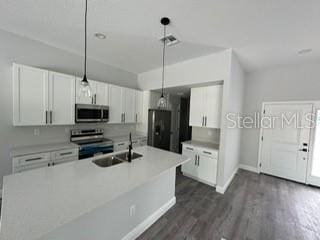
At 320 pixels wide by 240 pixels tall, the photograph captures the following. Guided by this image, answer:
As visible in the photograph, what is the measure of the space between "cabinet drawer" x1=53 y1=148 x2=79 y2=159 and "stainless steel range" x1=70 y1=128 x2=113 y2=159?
94 millimetres

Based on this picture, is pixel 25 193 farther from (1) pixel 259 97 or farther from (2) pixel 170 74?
(1) pixel 259 97

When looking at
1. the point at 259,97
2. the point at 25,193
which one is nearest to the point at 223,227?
the point at 25,193

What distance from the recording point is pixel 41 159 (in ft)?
8.16

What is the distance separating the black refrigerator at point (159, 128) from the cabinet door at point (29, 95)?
8.62ft

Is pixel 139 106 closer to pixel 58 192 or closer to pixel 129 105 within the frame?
pixel 129 105

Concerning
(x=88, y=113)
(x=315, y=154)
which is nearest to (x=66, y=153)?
(x=88, y=113)

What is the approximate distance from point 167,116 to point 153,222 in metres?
3.18

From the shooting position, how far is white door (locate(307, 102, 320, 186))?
3.42m

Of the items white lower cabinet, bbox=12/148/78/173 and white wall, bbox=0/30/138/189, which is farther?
white wall, bbox=0/30/138/189

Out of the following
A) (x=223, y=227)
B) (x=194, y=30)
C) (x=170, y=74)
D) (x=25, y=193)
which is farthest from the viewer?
(x=170, y=74)

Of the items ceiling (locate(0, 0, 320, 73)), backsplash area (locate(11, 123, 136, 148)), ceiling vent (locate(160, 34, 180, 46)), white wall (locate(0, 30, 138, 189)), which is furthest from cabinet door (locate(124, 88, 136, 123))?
ceiling vent (locate(160, 34, 180, 46))

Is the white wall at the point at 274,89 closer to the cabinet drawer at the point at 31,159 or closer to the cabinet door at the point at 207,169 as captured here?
the cabinet door at the point at 207,169

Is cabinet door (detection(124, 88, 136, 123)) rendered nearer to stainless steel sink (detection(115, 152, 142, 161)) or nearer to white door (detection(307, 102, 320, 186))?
stainless steel sink (detection(115, 152, 142, 161))

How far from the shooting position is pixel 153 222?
82.7 inches
